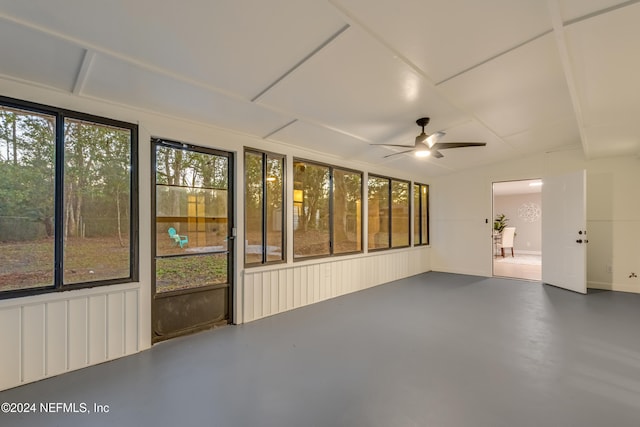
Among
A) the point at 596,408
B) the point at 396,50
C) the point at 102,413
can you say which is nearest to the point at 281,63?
the point at 396,50

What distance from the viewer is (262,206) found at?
12.8 ft

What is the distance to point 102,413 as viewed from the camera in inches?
74.5

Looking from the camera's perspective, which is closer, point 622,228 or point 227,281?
point 227,281

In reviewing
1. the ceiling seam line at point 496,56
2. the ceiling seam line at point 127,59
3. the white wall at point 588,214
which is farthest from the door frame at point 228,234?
the white wall at point 588,214

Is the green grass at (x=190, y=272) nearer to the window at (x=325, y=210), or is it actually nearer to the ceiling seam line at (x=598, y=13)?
the window at (x=325, y=210)

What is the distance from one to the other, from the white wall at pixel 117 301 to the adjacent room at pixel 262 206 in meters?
0.02

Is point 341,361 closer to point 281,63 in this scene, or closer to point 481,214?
point 281,63

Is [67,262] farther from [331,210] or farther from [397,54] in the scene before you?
[331,210]

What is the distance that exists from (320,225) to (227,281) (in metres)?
1.79

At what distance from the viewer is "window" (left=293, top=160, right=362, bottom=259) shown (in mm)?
4434

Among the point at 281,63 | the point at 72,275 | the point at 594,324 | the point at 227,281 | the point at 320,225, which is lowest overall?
the point at 594,324

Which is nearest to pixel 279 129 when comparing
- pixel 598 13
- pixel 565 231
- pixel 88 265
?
pixel 88 265

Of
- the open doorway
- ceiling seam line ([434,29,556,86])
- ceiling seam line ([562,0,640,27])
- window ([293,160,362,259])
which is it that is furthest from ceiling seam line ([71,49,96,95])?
the open doorway

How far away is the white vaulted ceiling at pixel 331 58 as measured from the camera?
1815mm
